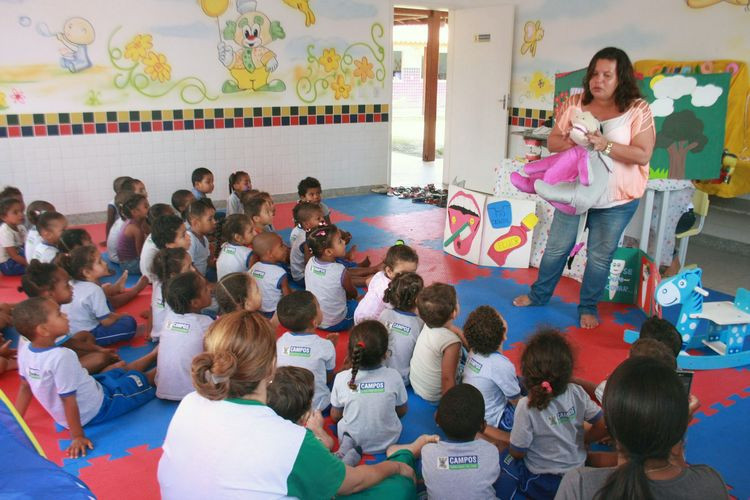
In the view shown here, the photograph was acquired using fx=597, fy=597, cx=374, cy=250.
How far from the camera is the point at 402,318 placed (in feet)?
9.63

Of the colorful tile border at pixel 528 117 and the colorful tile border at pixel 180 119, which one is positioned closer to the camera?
the colorful tile border at pixel 180 119

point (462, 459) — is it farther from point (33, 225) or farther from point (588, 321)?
point (33, 225)

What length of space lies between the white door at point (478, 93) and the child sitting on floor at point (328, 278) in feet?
13.8

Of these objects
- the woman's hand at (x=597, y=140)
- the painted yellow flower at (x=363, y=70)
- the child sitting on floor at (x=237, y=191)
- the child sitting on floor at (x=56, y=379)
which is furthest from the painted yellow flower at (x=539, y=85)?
the child sitting on floor at (x=56, y=379)

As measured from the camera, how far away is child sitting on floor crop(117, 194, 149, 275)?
4648 mm

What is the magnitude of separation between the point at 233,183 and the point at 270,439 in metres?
4.50

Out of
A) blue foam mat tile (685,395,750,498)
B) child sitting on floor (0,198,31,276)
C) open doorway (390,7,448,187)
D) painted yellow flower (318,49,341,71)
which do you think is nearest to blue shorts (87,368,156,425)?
child sitting on floor (0,198,31,276)

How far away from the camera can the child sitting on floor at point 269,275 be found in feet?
12.2

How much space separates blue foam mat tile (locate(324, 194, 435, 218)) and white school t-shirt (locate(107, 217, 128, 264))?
98.8 inches

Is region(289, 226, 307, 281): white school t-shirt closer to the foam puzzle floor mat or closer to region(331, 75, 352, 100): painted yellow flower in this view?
the foam puzzle floor mat

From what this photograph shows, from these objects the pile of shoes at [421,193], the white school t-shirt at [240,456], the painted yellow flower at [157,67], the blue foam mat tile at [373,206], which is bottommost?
the blue foam mat tile at [373,206]

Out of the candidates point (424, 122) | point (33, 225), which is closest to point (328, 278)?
point (33, 225)

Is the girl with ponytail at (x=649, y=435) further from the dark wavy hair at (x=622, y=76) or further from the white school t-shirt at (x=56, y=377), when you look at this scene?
the dark wavy hair at (x=622, y=76)

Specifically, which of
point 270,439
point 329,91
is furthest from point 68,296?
point 329,91
